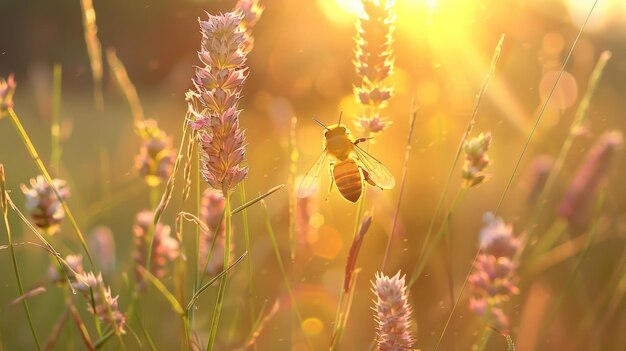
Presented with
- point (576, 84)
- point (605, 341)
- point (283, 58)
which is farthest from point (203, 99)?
point (283, 58)

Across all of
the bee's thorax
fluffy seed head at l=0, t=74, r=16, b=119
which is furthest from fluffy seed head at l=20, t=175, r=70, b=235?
the bee's thorax

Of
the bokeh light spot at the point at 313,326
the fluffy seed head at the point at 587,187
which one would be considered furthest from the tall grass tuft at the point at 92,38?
the fluffy seed head at the point at 587,187

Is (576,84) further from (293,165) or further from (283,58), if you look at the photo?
(283,58)

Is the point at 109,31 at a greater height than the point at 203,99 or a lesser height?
greater

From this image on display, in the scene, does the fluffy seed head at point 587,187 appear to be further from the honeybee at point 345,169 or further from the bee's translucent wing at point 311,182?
the bee's translucent wing at point 311,182

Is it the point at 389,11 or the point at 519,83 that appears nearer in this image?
the point at 389,11

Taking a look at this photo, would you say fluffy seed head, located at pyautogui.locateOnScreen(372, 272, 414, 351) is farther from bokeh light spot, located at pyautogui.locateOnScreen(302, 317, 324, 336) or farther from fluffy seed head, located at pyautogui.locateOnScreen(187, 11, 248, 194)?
bokeh light spot, located at pyautogui.locateOnScreen(302, 317, 324, 336)

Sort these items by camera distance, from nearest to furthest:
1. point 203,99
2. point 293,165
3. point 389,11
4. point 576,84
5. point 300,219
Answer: point 203,99 → point 389,11 → point 293,165 → point 300,219 → point 576,84
